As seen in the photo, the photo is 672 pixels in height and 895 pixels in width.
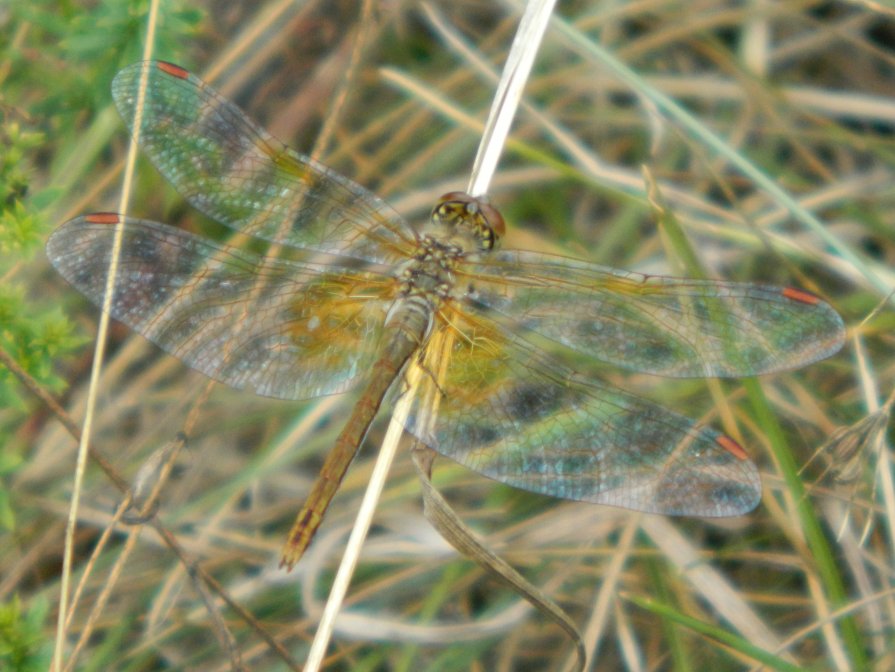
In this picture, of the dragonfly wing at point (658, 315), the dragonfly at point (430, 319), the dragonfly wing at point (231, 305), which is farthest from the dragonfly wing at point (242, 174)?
the dragonfly wing at point (658, 315)

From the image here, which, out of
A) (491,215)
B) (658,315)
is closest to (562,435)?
(658,315)

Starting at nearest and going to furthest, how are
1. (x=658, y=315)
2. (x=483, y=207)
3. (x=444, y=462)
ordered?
(x=658, y=315)
(x=483, y=207)
(x=444, y=462)

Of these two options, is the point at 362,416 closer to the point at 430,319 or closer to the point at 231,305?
the point at 430,319

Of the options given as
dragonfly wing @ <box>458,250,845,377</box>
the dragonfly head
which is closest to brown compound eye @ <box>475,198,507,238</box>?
the dragonfly head

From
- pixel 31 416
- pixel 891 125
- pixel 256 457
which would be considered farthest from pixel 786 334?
pixel 31 416

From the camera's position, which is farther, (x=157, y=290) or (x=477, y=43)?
(x=477, y=43)

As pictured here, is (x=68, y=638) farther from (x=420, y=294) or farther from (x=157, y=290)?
(x=420, y=294)
